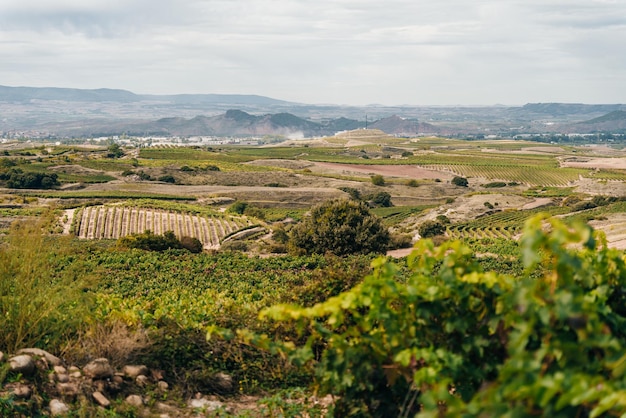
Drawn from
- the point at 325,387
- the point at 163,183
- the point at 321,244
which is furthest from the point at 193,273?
the point at 163,183

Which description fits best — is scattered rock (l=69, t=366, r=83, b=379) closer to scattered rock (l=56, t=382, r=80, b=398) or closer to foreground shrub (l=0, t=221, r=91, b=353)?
scattered rock (l=56, t=382, r=80, b=398)

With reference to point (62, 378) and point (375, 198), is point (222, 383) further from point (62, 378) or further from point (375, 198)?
point (375, 198)

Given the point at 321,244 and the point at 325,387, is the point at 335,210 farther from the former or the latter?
the point at 325,387

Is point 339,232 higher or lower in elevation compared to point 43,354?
lower

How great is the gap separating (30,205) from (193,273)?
199ft

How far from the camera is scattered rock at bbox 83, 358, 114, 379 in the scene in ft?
28.6

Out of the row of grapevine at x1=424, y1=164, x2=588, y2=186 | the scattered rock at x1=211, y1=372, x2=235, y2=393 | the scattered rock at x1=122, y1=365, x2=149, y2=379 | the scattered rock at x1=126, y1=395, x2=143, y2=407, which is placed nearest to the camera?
the scattered rock at x1=126, y1=395, x2=143, y2=407

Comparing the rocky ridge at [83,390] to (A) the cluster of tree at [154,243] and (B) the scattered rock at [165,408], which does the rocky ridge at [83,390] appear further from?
(A) the cluster of tree at [154,243]

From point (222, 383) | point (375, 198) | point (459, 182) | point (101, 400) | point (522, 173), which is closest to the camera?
point (101, 400)

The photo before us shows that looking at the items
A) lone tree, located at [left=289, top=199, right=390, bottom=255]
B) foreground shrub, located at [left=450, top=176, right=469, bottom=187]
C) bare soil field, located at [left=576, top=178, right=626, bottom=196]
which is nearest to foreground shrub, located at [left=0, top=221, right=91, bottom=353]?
lone tree, located at [left=289, top=199, right=390, bottom=255]

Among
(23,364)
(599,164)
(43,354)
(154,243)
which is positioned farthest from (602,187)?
(23,364)

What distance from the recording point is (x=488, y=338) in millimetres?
5273

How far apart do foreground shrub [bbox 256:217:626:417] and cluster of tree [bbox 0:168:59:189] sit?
10437 cm

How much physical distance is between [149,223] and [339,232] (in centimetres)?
3555
